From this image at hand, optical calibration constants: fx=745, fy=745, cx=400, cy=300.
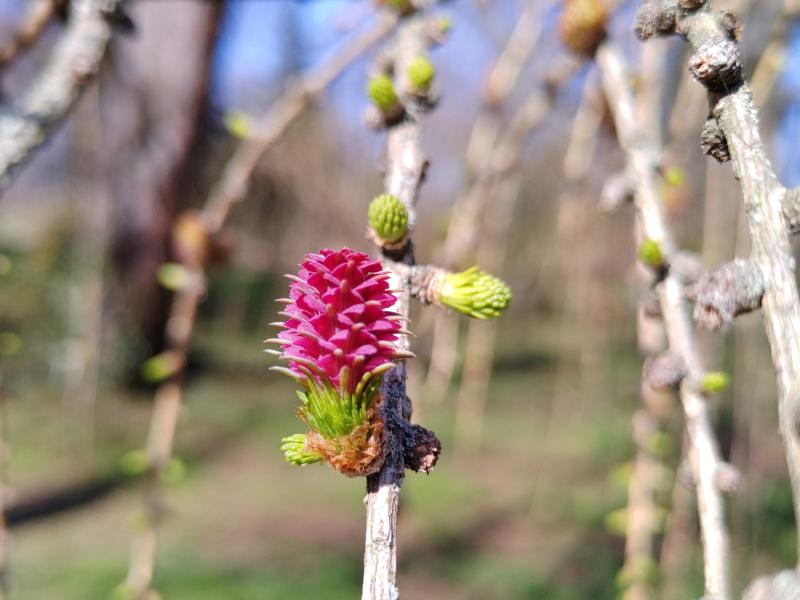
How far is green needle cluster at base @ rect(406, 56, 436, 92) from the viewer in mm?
340

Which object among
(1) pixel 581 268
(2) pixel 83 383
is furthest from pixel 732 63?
(2) pixel 83 383

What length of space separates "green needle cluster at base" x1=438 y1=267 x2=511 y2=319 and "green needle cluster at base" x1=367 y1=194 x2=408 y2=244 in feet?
0.09

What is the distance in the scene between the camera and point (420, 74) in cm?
34

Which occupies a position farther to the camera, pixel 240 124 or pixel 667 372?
pixel 240 124

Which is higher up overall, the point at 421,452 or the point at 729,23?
the point at 729,23

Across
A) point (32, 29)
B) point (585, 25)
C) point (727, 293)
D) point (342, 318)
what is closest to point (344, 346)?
point (342, 318)

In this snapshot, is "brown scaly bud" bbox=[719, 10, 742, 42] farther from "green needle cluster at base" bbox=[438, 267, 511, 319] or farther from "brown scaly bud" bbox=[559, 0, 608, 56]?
"brown scaly bud" bbox=[559, 0, 608, 56]

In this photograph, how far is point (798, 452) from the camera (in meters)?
0.17

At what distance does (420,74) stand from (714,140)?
15 centimetres

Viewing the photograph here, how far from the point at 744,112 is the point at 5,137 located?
42cm

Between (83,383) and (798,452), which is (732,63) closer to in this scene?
(798,452)

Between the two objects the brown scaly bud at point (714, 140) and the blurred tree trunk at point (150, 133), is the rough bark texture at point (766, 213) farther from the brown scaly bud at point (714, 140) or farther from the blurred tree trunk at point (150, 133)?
the blurred tree trunk at point (150, 133)

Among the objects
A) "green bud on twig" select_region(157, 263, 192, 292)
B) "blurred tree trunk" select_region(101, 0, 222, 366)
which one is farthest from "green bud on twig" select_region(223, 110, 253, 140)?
"blurred tree trunk" select_region(101, 0, 222, 366)

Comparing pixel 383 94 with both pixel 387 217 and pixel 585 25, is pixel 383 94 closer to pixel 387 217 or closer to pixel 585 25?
pixel 387 217
